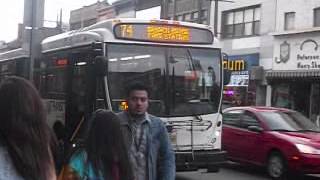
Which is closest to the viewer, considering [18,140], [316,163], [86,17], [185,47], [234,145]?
[18,140]

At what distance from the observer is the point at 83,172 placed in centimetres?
369

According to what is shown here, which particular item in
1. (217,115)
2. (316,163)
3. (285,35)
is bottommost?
(316,163)

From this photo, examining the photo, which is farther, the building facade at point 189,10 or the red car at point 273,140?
the building facade at point 189,10

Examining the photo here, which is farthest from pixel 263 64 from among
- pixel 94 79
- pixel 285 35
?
pixel 94 79

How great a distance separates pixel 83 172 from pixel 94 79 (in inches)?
268

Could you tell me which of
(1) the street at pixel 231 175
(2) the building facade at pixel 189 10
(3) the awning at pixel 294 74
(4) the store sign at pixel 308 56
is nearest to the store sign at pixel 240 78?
(3) the awning at pixel 294 74

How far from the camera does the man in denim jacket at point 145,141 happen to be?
499cm

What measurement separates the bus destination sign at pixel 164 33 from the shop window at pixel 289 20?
18.5m

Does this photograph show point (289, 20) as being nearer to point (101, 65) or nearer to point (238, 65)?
point (238, 65)

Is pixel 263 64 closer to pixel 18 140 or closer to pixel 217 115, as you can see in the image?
pixel 217 115

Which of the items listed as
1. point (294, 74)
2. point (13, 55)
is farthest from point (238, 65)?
point (13, 55)

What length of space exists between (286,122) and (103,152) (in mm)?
9923

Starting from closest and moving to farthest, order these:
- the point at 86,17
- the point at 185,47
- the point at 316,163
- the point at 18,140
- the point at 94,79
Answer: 1. the point at 18,140
2. the point at 94,79
3. the point at 185,47
4. the point at 316,163
5. the point at 86,17

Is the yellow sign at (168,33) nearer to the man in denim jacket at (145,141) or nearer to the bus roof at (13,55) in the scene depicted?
the bus roof at (13,55)
